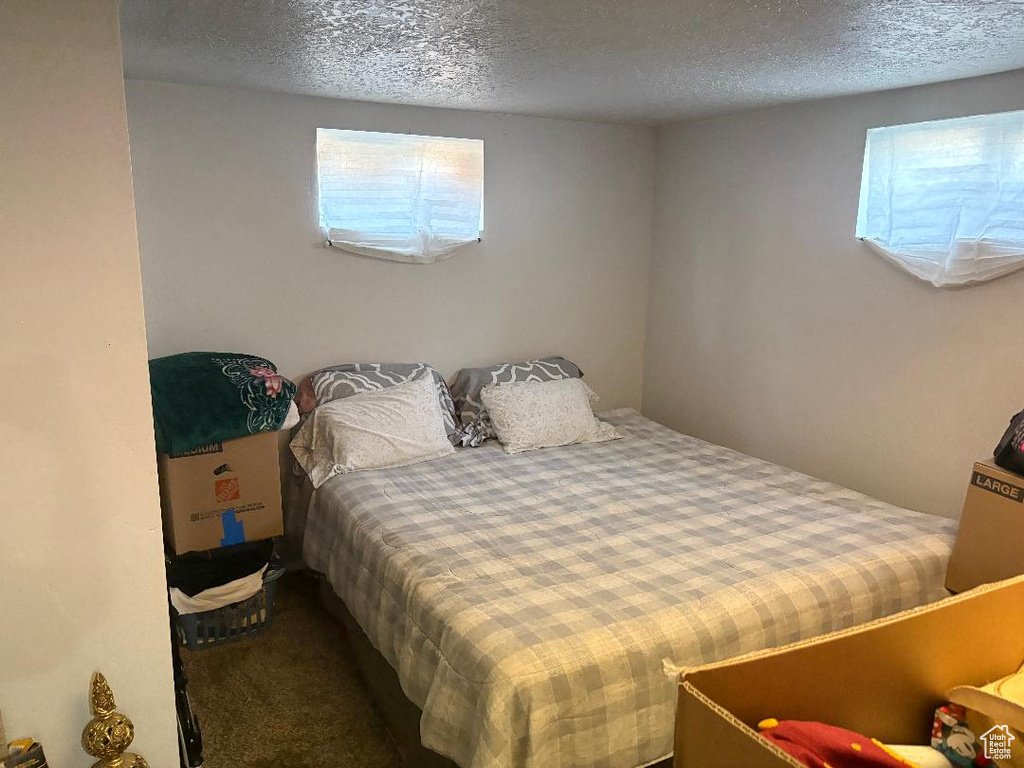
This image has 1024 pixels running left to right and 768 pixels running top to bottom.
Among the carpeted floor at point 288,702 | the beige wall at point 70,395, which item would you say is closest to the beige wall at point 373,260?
the carpeted floor at point 288,702

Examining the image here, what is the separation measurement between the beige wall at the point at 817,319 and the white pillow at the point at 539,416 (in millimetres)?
702

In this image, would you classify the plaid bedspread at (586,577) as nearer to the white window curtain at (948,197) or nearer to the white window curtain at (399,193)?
the white window curtain at (948,197)

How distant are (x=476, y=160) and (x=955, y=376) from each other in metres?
2.23

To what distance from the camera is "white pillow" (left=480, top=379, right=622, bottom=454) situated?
11.1ft

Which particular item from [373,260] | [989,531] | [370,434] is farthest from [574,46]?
[989,531]

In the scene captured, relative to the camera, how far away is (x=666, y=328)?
4.05m

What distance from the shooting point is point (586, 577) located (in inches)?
84.7

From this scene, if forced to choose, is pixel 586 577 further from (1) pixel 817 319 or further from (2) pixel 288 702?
(1) pixel 817 319

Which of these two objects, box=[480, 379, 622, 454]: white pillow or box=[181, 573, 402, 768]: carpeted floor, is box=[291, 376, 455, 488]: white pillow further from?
box=[181, 573, 402, 768]: carpeted floor

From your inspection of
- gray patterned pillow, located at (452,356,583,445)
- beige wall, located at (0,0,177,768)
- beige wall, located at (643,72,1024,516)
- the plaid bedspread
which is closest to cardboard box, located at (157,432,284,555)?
the plaid bedspread

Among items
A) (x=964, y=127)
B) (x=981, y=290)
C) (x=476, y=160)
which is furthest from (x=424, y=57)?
(x=981, y=290)

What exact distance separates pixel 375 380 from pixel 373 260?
555mm

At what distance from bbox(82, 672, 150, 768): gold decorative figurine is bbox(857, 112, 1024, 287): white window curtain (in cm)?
279

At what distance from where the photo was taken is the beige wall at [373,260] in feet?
9.80
